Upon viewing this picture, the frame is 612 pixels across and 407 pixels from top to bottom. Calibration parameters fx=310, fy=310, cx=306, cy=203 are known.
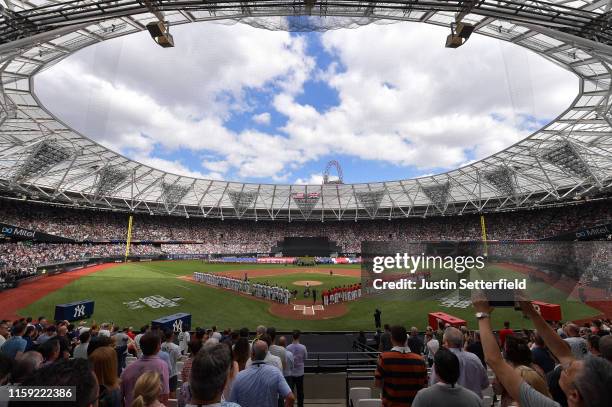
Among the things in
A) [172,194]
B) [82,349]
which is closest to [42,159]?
[172,194]

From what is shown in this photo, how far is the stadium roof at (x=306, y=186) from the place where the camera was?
Answer: 11.4m

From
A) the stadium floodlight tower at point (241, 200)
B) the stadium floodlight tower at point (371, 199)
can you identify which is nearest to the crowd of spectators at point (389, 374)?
the stadium floodlight tower at point (371, 199)

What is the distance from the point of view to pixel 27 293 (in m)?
24.3

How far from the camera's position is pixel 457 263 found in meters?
6.17

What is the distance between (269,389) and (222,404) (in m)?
1.43

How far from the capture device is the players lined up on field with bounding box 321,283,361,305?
2348 centimetres

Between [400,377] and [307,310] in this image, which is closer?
[400,377]

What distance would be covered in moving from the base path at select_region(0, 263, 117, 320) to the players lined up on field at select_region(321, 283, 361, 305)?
17543 millimetres

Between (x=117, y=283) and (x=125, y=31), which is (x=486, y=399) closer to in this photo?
(x=125, y=31)

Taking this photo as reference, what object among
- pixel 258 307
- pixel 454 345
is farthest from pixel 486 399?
pixel 258 307

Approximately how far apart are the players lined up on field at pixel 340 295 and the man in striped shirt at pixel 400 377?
1953 centimetres

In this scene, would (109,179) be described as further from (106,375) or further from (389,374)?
(389,374)

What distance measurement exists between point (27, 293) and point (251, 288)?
56.8ft

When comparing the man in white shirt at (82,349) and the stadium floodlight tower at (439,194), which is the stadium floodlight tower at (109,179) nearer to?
the man in white shirt at (82,349)
